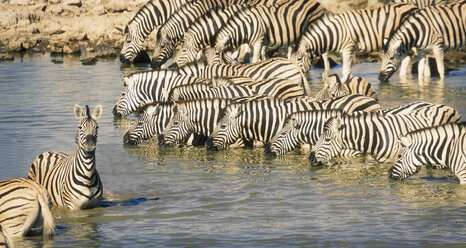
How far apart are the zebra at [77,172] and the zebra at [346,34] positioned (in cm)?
1158

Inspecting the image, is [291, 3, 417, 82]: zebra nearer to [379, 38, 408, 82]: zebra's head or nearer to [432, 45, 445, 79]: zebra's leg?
[379, 38, 408, 82]: zebra's head

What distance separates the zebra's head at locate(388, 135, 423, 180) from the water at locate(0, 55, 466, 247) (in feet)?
0.53

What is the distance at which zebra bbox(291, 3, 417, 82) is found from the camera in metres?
22.1

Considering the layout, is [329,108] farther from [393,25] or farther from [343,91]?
[393,25]

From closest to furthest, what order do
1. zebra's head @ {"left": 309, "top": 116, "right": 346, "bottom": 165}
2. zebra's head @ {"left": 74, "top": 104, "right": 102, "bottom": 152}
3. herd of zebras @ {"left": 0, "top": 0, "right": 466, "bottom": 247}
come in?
zebra's head @ {"left": 74, "top": 104, "right": 102, "bottom": 152} < herd of zebras @ {"left": 0, "top": 0, "right": 466, "bottom": 247} < zebra's head @ {"left": 309, "top": 116, "right": 346, "bottom": 165}

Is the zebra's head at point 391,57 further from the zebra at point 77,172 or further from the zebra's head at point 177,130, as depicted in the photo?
the zebra at point 77,172

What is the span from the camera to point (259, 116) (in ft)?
50.0

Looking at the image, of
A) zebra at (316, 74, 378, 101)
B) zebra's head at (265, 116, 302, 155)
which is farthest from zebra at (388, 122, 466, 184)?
zebra at (316, 74, 378, 101)

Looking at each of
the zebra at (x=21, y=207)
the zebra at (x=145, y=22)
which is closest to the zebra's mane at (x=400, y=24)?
the zebra at (x=145, y=22)

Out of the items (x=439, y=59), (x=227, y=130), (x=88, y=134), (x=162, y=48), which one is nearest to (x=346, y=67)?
(x=439, y=59)

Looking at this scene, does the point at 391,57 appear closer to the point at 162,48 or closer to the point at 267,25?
the point at 267,25

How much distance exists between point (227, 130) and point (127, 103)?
4.30 metres

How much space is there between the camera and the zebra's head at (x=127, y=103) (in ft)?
61.8

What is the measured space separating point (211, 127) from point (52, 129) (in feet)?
11.7
